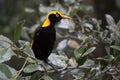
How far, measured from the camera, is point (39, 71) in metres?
3.06

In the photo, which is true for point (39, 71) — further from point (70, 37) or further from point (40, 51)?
point (70, 37)

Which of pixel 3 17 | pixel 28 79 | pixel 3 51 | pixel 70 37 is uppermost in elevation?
pixel 3 51

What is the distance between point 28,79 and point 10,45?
11.1 inches

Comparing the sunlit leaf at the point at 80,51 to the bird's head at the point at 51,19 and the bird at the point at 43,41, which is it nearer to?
the bird at the point at 43,41

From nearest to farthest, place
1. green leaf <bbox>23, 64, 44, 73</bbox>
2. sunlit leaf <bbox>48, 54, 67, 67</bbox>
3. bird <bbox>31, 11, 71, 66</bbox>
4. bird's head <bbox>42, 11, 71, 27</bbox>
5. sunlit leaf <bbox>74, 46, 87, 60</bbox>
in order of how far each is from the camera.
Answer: green leaf <bbox>23, 64, 44, 73</bbox> < sunlit leaf <bbox>74, 46, 87, 60</bbox> < sunlit leaf <bbox>48, 54, 67, 67</bbox> < bird <bbox>31, 11, 71, 66</bbox> < bird's head <bbox>42, 11, 71, 27</bbox>

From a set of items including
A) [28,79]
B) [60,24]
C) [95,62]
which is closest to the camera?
[28,79]

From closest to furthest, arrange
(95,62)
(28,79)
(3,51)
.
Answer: (3,51) < (28,79) < (95,62)

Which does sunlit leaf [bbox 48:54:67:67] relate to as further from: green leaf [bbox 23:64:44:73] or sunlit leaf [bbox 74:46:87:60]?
green leaf [bbox 23:64:44:73]

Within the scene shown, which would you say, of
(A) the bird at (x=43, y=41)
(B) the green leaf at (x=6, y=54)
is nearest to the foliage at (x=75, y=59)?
(B) the green leaf at (x=6, y=54)

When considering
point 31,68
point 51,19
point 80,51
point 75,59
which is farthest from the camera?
point 51,19

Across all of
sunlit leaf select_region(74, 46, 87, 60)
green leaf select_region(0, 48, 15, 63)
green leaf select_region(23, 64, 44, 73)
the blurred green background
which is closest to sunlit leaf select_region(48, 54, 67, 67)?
sunlit leaf select_region(74, 46, 87, 60)

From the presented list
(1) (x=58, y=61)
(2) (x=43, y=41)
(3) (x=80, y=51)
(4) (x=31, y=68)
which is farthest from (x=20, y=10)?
(4) (x=31, y=68)

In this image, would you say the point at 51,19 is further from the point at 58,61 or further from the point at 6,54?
the point at 6,54

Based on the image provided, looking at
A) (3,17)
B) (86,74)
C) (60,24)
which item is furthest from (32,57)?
(3,17)
